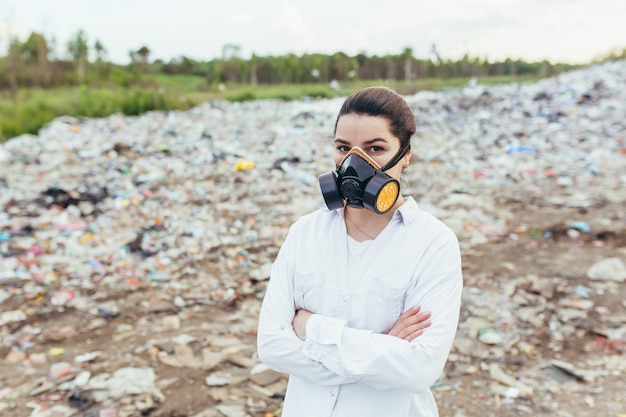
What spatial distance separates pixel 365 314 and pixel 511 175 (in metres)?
5.64

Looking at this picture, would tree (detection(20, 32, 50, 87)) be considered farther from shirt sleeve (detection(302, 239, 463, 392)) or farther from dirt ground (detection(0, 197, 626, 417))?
shirt sleeve (detection(302, 239, 463, 392))

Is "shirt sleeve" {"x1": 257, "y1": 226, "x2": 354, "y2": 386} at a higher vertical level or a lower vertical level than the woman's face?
lower

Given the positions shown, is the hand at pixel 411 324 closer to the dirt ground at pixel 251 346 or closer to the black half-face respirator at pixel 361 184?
the black half-face respirator at pixel 361 184

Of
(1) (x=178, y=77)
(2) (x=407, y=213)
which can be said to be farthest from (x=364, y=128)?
(1) (x=178, y=77)

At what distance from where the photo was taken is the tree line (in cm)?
2064

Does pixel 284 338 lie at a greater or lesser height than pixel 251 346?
greater

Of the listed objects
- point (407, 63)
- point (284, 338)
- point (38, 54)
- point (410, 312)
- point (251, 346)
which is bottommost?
point (251, 346)

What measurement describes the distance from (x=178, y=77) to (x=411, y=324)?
112ft

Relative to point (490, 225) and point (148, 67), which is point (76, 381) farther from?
point (148, 67)

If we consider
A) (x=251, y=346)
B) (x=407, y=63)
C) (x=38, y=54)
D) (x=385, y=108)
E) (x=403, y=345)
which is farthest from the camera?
(x=407, y=63)

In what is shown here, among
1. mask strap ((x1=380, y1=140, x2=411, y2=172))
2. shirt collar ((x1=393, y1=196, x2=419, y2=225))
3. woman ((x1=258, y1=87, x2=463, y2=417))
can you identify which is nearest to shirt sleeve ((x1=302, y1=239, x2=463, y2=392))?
woman ((x1=258, y1=87, x2=463, y2=417))

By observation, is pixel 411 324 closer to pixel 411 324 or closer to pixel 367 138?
pixel 411 324

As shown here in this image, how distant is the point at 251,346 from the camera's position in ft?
Result: 10.3

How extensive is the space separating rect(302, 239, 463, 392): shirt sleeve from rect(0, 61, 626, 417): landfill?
36cm
